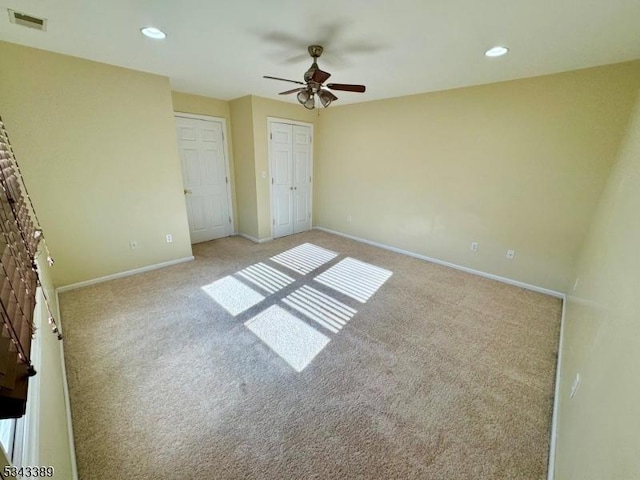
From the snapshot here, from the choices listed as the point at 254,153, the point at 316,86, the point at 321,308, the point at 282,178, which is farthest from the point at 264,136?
the point at 321,308

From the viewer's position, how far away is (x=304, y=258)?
4051 mm

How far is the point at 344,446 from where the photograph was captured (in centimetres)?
145

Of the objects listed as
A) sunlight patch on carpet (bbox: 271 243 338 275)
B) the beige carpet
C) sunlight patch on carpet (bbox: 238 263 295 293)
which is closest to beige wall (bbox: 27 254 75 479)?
the beige carpet

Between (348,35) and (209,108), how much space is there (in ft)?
9.98

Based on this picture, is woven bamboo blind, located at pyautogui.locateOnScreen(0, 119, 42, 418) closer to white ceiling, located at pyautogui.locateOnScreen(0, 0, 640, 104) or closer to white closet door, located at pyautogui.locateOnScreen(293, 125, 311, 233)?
white ceiling, located at pyautogui.locateOnScreen(0, 0, 640, 104)

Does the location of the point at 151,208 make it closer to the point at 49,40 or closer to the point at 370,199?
the point at 49,40

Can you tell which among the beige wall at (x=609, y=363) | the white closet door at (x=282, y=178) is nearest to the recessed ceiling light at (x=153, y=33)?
the white closet door at (x=282, y=178)

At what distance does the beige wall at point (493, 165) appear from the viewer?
2.59 m

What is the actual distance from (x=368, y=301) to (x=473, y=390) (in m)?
1.27

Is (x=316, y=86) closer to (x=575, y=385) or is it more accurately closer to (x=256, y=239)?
(x=575, y=385)

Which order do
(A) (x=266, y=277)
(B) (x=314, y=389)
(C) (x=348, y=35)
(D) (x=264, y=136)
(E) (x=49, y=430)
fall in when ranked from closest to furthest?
(E) (x=49, y=430) < (B) (x=314, y=389) < (C) (x=348, y=35) < (A) (x=266, y=277) < (D) (x=264, y=136)

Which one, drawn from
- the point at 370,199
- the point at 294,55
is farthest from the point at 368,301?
the point at 294,55

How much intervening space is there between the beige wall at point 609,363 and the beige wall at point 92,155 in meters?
4.17

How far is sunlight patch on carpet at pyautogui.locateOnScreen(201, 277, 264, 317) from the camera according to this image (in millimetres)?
2727
